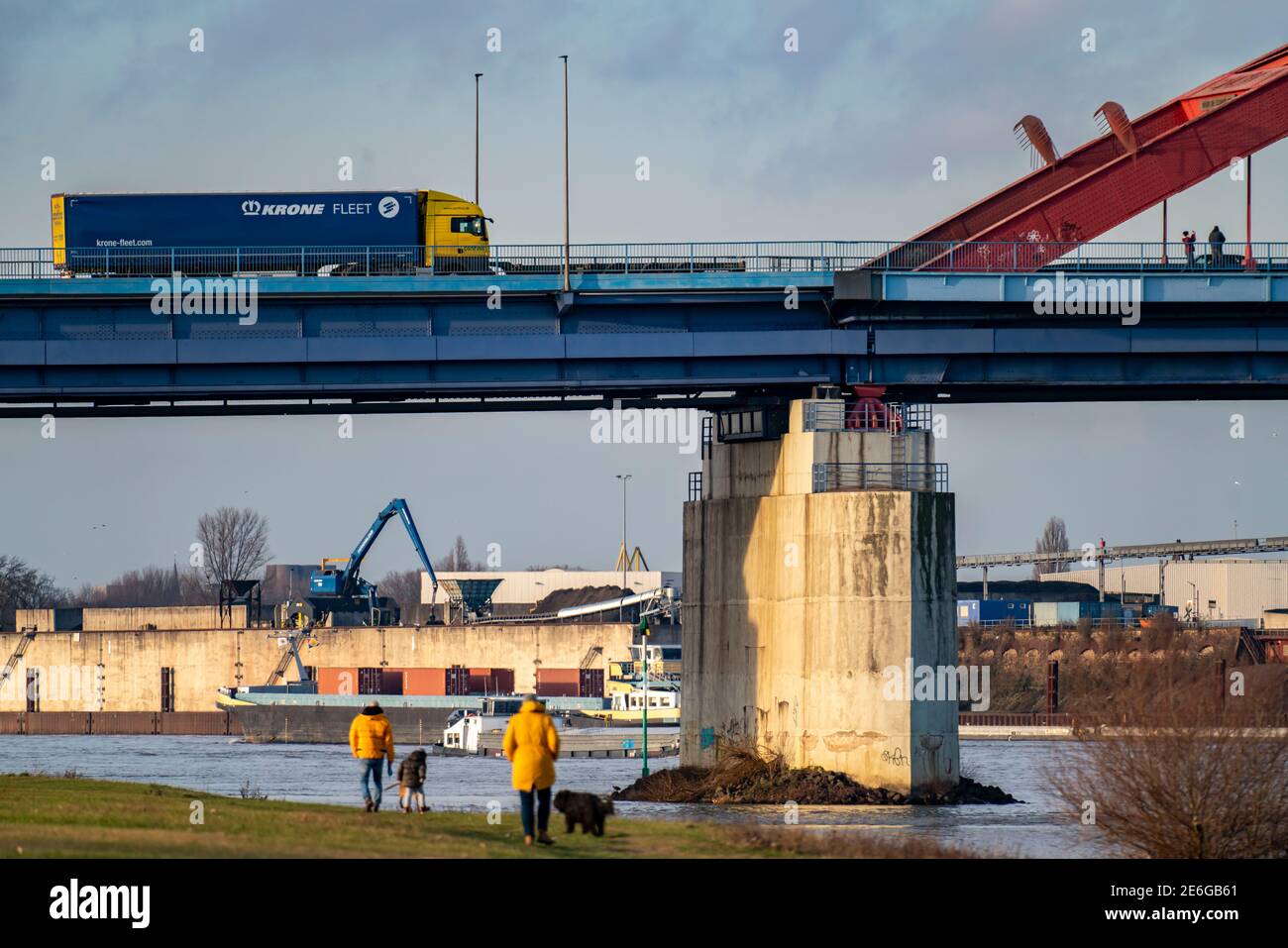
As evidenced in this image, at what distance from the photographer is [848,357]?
5678cm

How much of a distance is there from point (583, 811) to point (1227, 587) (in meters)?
151

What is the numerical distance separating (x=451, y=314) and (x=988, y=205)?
57.7 feet

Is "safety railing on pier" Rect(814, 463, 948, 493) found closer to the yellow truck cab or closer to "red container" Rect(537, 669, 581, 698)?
the yellow truck cab

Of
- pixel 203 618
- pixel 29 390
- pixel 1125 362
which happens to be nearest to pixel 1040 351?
pixel 1125 362

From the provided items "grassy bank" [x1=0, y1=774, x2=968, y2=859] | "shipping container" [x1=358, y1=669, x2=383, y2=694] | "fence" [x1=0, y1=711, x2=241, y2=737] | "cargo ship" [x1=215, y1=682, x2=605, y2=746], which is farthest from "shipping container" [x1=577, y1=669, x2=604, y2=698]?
"grassy bank" [x1=0, y1=774, x2=968, y2=859]

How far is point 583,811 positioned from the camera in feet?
90.6

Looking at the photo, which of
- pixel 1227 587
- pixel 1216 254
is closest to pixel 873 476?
pixel 1216 254

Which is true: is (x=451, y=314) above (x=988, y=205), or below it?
below

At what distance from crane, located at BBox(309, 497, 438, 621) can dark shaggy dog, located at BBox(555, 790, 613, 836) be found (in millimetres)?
125609

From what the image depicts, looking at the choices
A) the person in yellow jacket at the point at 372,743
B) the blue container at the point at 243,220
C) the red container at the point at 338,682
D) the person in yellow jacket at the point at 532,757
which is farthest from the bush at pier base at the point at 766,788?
the red container at the point at 338,682

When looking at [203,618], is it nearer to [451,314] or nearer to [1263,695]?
[451,314]

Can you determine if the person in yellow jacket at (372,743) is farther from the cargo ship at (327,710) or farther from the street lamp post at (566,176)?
the cargo ship at (327,710)

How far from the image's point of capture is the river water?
4331cm
